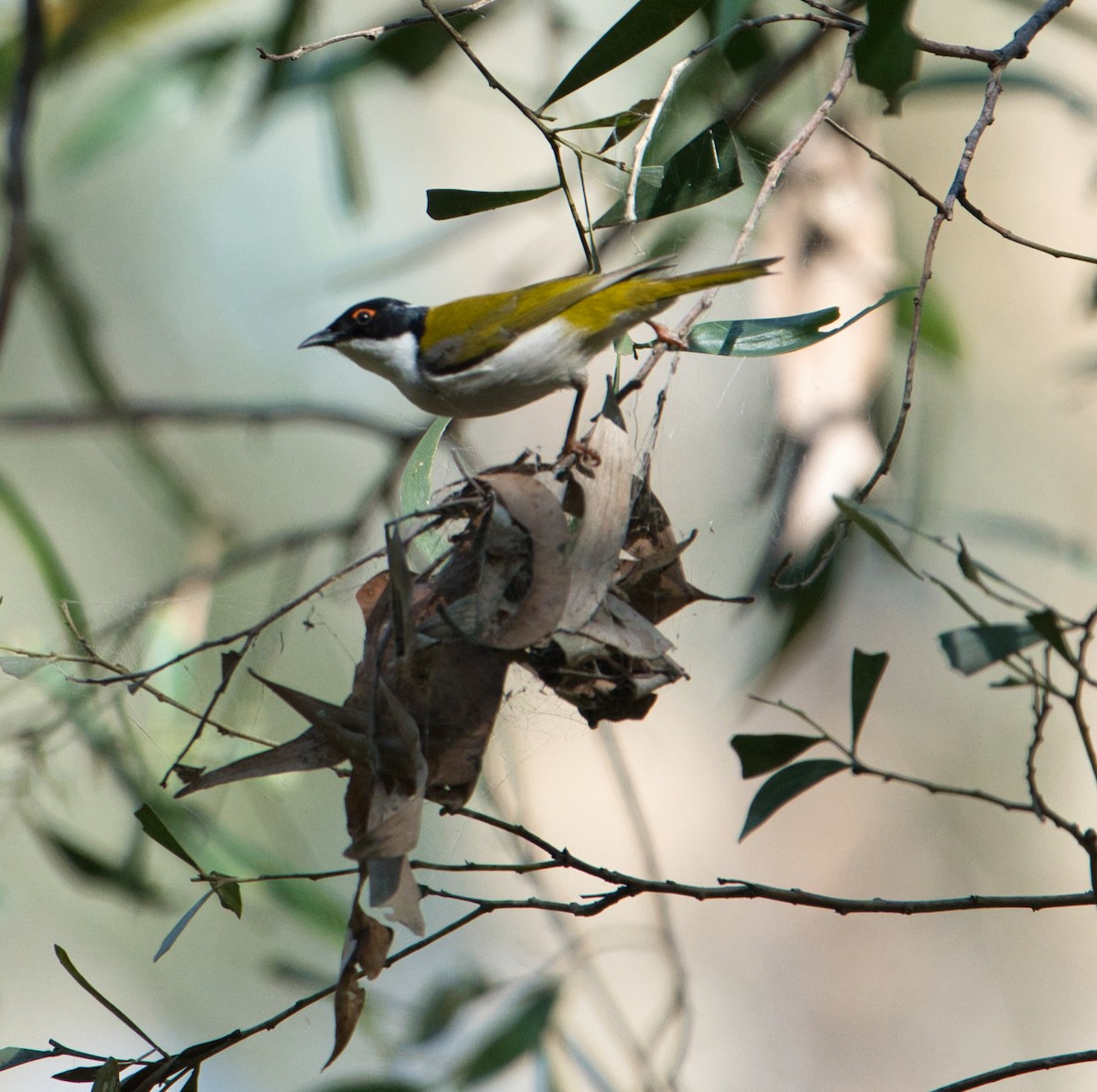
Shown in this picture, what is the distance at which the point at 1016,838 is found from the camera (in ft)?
18.6

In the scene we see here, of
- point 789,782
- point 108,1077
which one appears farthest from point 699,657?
point 108,1077

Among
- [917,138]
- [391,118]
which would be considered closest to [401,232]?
[391,118]

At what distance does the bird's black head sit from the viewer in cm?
223

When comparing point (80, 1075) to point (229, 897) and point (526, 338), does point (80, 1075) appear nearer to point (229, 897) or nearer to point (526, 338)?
point (229, 897)

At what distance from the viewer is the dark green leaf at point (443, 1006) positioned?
3.20 meters

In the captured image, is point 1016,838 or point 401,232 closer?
point 1016,838

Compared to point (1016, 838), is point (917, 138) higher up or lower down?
higher up

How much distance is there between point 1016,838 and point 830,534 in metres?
4.48

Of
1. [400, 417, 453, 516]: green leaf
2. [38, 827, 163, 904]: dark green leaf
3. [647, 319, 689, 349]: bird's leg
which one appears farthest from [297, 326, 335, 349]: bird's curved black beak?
[38, 827, 163, 904]: dark green leaf

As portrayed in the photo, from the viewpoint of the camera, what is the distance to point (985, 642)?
1247mm

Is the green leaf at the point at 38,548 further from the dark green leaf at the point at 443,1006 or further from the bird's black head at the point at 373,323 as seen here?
the dark green leaf at the point at 443,1006

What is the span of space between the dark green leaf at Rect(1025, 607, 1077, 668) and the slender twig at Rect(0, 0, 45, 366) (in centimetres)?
238

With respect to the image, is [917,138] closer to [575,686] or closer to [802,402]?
[802,402]

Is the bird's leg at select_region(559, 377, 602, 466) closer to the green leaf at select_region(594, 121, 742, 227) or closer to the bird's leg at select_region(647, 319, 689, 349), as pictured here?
the bird's leg at select_region(647, 319, 689, 349)
